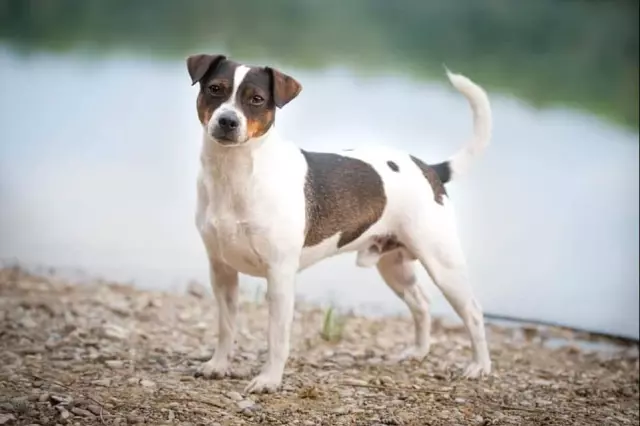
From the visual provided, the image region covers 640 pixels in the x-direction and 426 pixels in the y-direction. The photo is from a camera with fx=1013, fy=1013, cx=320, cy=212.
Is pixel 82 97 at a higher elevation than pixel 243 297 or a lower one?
higher

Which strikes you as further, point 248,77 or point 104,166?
point 104,166

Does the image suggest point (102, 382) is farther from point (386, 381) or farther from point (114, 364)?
point (386, 381)

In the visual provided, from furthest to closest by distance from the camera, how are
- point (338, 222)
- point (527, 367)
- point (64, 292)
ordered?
1. point (64, 292)
2. point (527, 367)
3. point (338, 222)

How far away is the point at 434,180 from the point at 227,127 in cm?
86

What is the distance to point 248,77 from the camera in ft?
9.12

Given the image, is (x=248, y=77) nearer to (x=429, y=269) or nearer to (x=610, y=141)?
(x=429, y=269)

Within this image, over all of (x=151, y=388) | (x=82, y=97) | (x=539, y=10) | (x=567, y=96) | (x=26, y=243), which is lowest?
(x=151, y=388)

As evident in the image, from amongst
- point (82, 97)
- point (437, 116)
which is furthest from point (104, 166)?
point (437, 116)

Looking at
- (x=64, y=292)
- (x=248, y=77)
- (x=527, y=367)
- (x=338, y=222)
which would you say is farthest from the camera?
(x=64, y=292)

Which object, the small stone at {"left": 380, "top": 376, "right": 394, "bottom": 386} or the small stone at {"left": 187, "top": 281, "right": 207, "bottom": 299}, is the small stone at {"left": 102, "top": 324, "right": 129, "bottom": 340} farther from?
the small stone at {"left": 380, "top": 376, "right": 394, "bottom": 386}

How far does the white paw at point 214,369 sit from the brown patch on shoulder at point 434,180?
850 millimetres

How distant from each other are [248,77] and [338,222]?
22.2 inches

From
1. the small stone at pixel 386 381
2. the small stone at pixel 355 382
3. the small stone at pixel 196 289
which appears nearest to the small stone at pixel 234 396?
the small stone at pixel 355 382

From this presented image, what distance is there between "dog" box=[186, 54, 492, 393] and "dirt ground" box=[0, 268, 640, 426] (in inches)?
6.4
